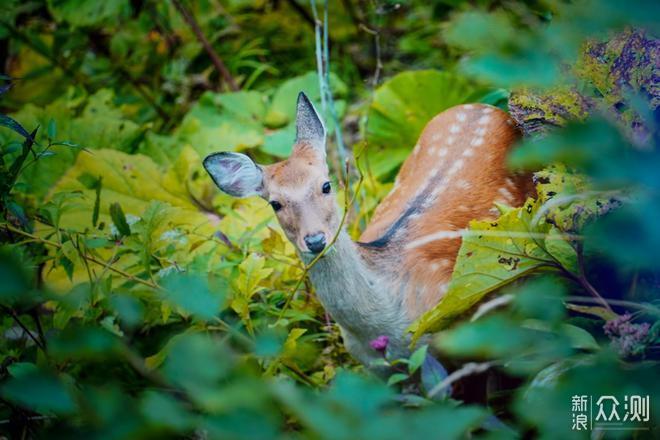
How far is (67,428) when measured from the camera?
930mm

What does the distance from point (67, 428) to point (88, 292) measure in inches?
62.2

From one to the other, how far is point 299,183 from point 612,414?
151 cm

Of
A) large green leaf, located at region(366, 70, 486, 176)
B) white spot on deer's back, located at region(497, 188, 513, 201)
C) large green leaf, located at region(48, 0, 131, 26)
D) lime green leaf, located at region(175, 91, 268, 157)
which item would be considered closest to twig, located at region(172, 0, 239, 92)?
lime green leaf, located at region(175, 91, 268, 157)

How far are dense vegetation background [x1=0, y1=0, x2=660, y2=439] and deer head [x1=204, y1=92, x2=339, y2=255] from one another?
0.22m

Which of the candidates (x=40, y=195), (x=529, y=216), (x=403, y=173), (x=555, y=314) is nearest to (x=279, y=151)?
(x=403, y=173)

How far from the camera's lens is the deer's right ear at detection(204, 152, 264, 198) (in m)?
2.96

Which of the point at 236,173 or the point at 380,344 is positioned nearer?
the point at 380,344

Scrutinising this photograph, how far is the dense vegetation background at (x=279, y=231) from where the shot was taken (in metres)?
0.95

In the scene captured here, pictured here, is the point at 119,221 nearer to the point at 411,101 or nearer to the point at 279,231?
the point at 279,231

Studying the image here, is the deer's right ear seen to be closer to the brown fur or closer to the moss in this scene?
the brown fur

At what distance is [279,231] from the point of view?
3.48 meters

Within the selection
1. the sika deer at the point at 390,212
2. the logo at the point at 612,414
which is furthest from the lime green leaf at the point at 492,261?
the logo at the point at 612,414

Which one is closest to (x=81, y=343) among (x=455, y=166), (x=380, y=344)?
(x=380, y=344)

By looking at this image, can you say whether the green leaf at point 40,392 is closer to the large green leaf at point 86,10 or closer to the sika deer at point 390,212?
the sika deer at point 390,212
